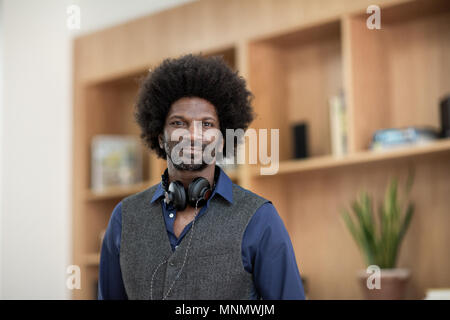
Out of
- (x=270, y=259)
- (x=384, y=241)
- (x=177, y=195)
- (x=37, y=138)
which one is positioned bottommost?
(x=384, y=241)

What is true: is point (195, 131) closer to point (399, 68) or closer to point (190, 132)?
point (190, 132)

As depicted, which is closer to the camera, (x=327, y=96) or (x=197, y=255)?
(x=197, y=255)

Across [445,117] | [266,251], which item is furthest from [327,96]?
[266,251]

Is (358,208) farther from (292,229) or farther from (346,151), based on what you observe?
(292,229)

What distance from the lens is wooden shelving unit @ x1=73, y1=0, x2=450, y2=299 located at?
9.56ft

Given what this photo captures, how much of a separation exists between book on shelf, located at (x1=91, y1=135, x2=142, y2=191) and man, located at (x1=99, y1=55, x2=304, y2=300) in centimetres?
226

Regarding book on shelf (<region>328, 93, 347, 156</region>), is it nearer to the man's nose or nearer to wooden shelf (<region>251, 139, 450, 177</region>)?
wooden shelf (<region>251, 139, 450, 177</region>)

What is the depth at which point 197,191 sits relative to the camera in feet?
4.56

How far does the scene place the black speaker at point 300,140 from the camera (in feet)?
10.3

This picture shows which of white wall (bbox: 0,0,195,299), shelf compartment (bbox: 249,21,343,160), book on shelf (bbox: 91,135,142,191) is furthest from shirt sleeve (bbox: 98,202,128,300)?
white wall (bbox: 0,0,195,299)

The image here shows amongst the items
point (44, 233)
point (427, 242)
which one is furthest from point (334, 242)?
point (44, 233)

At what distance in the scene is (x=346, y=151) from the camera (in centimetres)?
296

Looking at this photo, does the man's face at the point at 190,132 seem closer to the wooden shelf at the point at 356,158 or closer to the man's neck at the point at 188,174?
the man's neck at the point at 188,174

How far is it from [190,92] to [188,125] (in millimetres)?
104
